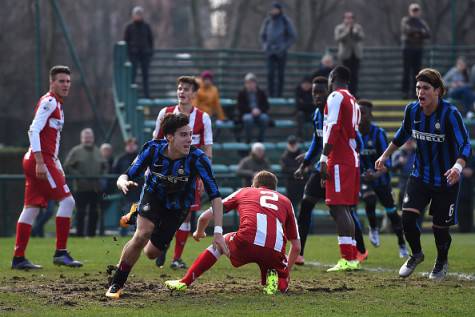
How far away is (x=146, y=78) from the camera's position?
24.1m

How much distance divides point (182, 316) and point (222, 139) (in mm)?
15948

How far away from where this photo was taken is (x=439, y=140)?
11.1m

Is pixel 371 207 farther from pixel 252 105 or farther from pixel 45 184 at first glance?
pixel 252 105

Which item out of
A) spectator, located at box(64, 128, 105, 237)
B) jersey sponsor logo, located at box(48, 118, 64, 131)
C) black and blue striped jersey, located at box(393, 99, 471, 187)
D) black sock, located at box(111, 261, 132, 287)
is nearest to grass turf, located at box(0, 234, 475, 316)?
black sock, located at box(111, 261, 132, 287)

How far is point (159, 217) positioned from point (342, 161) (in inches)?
123

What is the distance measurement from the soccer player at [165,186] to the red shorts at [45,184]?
2.79 metres

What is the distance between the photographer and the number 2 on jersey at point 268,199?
10.2 meters

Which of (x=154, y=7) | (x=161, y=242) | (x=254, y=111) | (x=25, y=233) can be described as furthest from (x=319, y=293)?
(x=154, y=7)

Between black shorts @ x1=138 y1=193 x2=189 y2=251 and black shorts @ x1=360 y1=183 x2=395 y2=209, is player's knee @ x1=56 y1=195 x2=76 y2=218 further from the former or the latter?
black shorts @ x1=360 y1=183 x2=395 y2=209

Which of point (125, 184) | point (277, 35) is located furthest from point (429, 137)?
point (277, 35)

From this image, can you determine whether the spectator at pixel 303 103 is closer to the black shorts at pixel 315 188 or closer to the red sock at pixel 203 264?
the black shorts at pixel 315 188

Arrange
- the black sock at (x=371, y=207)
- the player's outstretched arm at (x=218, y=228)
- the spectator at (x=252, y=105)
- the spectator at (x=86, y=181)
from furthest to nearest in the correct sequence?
the spectator at (x=252, y=105) < the spectator at (x=86, y=181) < the black sock at (x=371, y=207) < the player's outstretched arm at (x=218, y=228)

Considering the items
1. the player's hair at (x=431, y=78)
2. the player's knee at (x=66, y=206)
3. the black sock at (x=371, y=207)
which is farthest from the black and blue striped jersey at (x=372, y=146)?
the player's knee at (x=66, y=206)

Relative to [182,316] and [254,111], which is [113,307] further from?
[254,111]
